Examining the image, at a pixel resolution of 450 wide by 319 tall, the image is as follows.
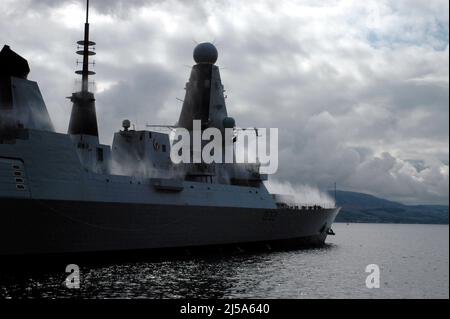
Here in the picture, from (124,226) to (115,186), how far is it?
2.03m

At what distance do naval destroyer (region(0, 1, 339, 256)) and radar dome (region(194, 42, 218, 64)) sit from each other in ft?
0.24

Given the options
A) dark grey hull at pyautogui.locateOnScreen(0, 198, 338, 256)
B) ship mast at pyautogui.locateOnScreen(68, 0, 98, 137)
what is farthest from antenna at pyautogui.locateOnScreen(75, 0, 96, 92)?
dark grey hull at pyautogui.locateOnScreen(0, 198, 338, 256)

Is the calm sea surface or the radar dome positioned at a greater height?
the radar dome

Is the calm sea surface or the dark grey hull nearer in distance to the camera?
the calm sea surface

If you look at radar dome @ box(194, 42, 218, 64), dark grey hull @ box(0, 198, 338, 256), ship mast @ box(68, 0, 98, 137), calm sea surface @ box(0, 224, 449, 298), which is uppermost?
radar dome @ box(194, 42, 218, 64)

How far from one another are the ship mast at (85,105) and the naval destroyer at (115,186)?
0.05 metres

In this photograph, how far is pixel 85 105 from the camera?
2700 centimetres

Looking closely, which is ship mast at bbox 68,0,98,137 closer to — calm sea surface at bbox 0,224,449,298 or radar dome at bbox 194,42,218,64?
calm sea surface at bbox 0,224,449,298

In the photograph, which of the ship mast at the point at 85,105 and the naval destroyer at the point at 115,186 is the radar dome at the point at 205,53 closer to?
the naval destroyer at the point at 115,186

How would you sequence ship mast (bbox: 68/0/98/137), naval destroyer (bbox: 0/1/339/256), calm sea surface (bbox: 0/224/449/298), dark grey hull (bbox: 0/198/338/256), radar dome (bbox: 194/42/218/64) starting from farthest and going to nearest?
1. radar dome (bbox: 194/42/218/64)
2. ship mast (bbox: 68/0/98/137)
3. naval destroyer (bbox: 0/1/339/256)
4. dark grey hull (bbox: 0/198/338/256)
5. calm sea surface (bbox: 0/224/449/298)

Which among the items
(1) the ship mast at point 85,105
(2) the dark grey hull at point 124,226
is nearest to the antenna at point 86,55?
(1) the ship mast at point 85,105

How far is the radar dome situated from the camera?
37.1 m

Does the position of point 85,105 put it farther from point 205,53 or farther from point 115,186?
point 205,53
